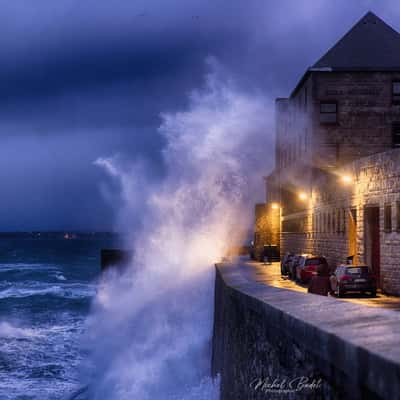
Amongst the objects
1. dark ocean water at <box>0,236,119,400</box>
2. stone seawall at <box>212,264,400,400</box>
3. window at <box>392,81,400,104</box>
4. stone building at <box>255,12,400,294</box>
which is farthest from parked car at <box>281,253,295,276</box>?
stone seawall at <box>212,264,400,400</box>

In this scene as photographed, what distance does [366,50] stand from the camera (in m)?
47.8

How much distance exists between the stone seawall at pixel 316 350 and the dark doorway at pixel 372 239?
15.6 m

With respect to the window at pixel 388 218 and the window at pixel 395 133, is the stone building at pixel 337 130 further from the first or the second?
the window at pixel 388 218

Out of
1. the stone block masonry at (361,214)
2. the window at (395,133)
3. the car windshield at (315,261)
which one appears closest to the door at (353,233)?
the stone block masonry at (361,214)

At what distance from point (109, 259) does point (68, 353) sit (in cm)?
4572

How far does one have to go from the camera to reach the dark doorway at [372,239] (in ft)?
91.2

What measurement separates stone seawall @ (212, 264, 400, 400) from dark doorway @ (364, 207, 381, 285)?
15.6 metres

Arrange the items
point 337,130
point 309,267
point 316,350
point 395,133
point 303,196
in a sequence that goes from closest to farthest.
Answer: point 316,350
point 309,267
point 337,130
point 395,133
point 303,196

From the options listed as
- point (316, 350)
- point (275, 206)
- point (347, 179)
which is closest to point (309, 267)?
point (347, 179)

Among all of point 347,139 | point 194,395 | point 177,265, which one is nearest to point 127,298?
point 177,265

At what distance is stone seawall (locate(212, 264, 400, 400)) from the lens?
5.53 m

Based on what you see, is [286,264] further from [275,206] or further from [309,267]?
[275,206]

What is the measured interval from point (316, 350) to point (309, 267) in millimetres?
25947

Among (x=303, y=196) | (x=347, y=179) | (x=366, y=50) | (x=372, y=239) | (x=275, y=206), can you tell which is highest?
(x=366, y=50)
